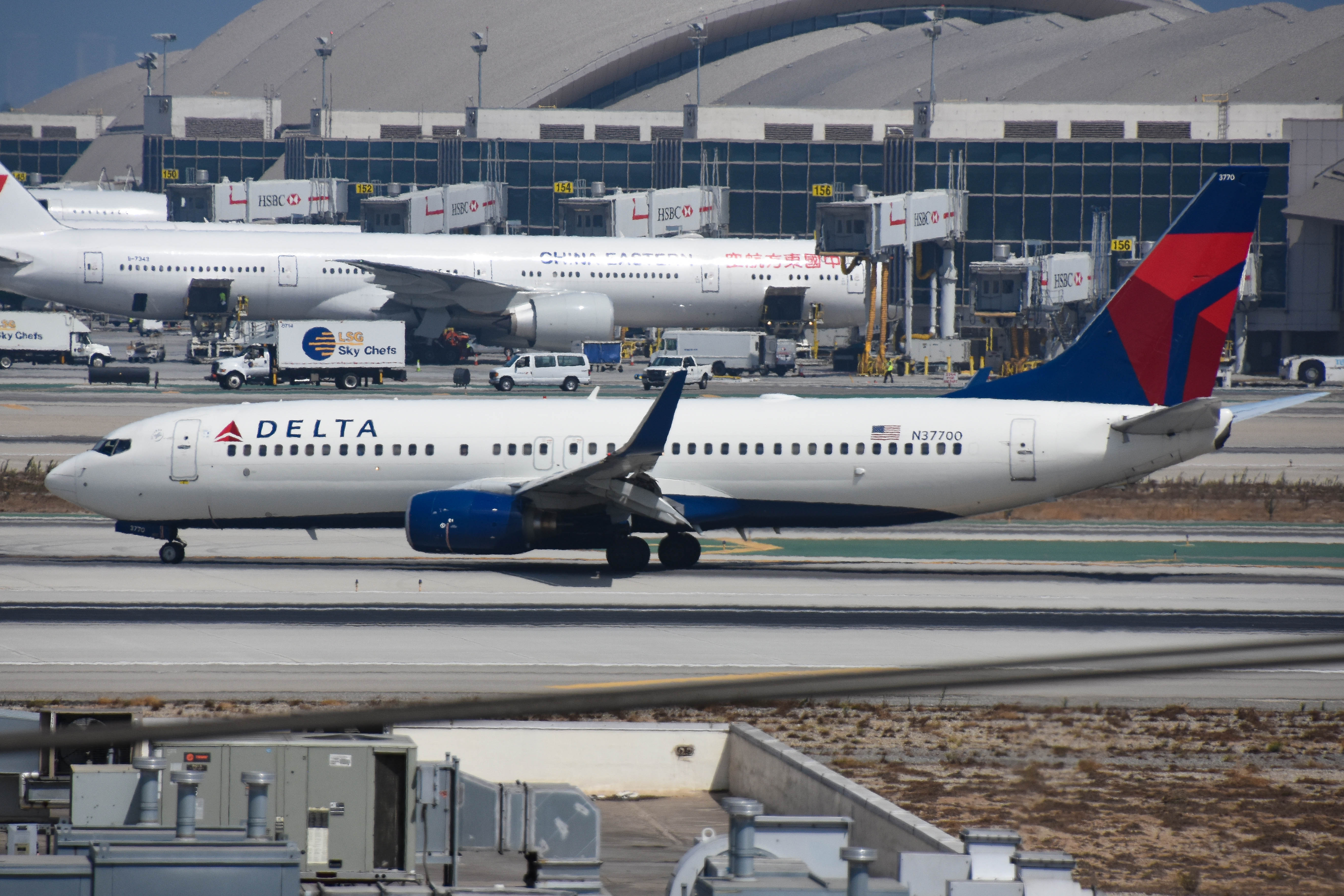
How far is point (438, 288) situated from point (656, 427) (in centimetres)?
5416

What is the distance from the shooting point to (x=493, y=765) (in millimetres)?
18969

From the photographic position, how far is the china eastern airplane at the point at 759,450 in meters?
33.5

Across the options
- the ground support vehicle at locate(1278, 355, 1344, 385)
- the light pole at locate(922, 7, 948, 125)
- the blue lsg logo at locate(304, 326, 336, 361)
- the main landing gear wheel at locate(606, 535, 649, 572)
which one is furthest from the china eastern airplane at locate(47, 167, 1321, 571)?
the light pole at locate(922, 7, 948, 125)

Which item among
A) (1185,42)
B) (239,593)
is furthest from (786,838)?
(1185,42)

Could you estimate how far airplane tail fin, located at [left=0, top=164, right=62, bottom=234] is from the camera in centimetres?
8244

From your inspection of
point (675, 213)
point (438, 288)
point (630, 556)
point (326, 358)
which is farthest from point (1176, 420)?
point (675, 213)

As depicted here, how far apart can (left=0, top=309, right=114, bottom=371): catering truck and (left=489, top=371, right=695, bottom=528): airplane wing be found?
63.4m

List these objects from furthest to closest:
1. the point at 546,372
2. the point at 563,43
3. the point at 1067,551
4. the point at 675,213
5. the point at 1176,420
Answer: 1. the point at 563,43
2. the point at 675,213
3. the point at 546,372
4. the point at 1067,551
5. the point at 1176,420

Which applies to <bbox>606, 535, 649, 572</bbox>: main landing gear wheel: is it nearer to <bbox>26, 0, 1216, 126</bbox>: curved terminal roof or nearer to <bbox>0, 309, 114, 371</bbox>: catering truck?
<bbox>0, 309, 114, 371</bbox>: catering truck

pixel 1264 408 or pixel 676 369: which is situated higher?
pixel 676 369

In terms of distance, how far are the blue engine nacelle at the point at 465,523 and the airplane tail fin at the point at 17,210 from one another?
60.7 m

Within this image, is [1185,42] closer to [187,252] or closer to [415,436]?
[187,252]

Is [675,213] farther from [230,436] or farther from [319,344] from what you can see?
[230,436]

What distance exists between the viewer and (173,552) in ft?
117
